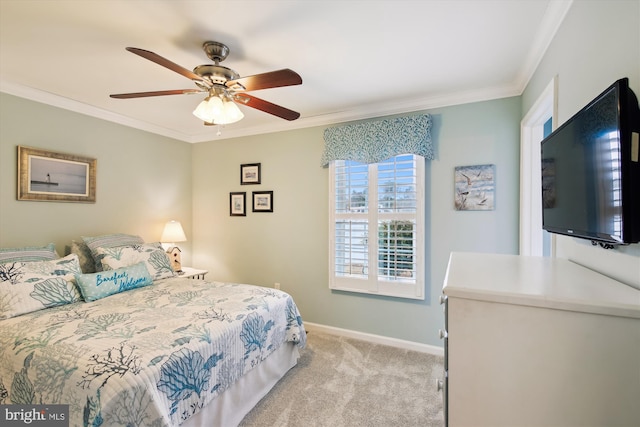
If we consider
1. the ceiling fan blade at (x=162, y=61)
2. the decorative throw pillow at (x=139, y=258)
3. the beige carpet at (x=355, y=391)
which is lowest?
the beige carpet at (x=355, y=391)

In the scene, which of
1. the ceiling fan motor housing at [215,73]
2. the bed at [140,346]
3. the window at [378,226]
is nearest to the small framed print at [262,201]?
the window at [378,226]

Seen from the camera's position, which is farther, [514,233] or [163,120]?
[163,120]

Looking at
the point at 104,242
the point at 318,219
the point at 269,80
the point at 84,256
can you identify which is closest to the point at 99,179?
the point at 104,242

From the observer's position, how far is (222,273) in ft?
13.0

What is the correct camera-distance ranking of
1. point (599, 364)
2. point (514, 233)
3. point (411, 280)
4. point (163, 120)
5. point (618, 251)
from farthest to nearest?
point (163, 120)
point (411, 280)
point (514, 233)
point (618, 251)
point (599, 364)

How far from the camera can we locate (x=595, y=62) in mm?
1169

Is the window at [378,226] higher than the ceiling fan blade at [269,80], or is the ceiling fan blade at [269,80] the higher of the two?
the ceiling fan blade at [269,80]

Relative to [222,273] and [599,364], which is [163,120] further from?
[599,364]

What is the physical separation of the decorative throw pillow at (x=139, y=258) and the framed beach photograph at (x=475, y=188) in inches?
117

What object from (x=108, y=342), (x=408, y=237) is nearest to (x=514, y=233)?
(x=408, y=237)

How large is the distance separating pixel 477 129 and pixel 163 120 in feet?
11.4

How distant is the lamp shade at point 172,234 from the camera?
3.54 metres

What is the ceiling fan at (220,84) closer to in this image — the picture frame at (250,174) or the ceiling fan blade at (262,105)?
the ceiling fan blade at (262,105)

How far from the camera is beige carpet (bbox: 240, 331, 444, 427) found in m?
1.90
